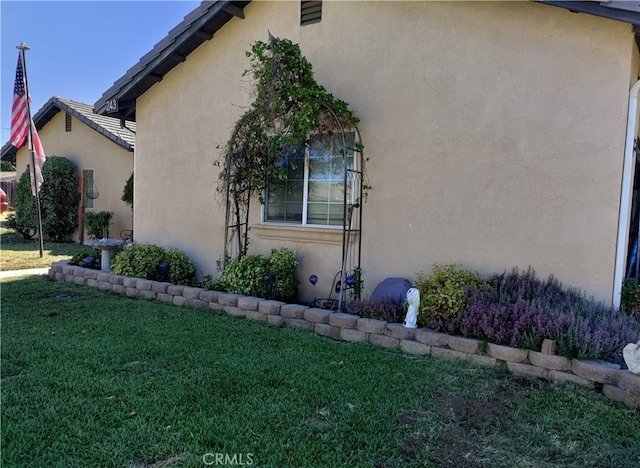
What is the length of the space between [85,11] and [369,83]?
8.89m

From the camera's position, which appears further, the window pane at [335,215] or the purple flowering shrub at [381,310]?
the window pane at [335,215]

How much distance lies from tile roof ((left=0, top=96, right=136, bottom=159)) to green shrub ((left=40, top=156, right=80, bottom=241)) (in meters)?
1.83

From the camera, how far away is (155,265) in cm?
788

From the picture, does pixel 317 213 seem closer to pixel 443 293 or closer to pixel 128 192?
pixel 443 293

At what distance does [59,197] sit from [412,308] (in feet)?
47.3

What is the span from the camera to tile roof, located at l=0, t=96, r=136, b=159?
1372 cm

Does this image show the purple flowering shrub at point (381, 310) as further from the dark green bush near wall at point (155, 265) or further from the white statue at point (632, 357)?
the dark green bush near wall at point (155, 265)

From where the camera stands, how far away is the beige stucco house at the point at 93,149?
14291 millimetres

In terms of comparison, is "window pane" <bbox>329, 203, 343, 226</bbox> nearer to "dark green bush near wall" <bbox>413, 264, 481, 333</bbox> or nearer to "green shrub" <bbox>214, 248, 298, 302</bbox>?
"green shrub" <bbox>214, 248, 298, 302</bbox>

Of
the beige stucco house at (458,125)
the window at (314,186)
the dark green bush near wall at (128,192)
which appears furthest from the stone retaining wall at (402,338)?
the dark green bush near wall at (128,192)

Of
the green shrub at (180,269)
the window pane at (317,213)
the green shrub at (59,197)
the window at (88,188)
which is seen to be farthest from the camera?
the window at (88,188)

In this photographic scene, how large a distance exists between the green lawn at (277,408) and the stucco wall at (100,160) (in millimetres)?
9857

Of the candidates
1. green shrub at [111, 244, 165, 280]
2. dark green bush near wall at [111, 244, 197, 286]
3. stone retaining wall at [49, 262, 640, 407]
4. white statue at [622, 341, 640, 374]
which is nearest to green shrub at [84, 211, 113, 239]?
green shrub at [111, 244, 165, 280]

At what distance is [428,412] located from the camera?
3439 millimetres
